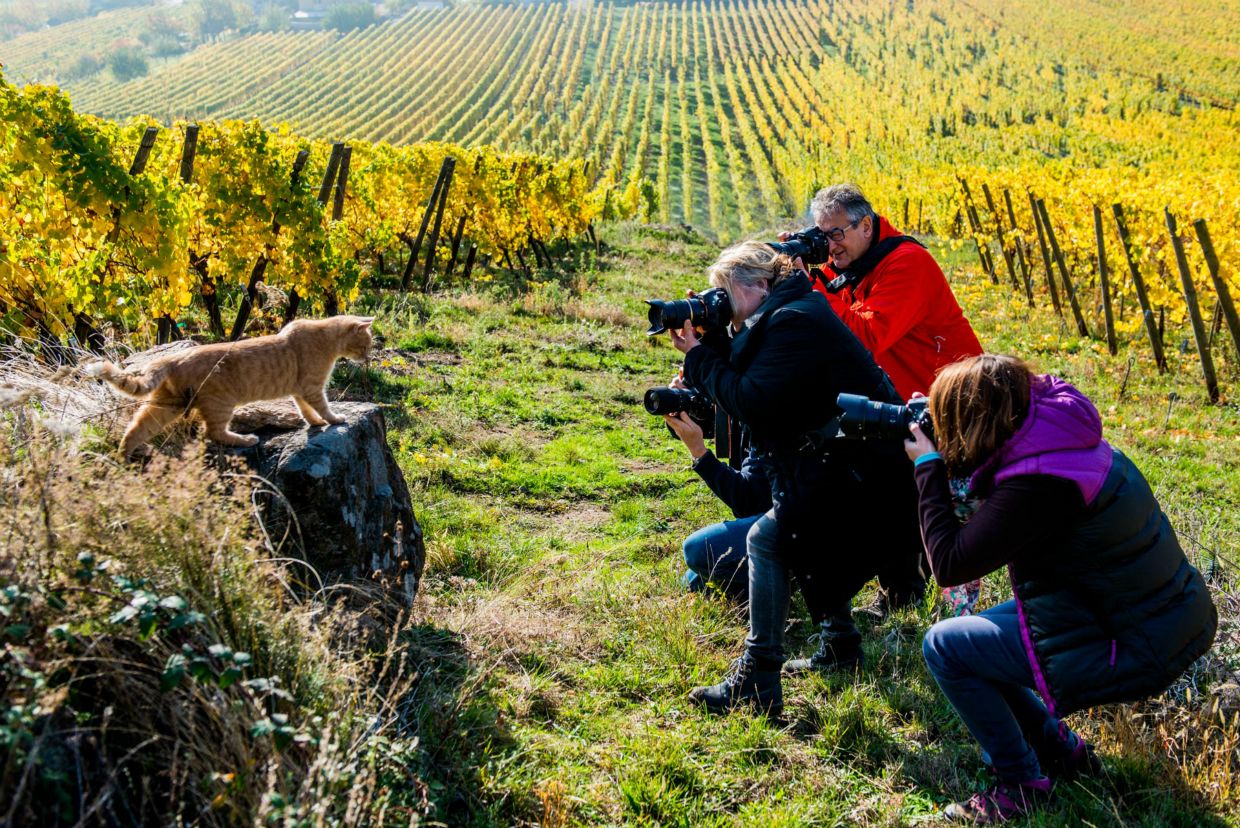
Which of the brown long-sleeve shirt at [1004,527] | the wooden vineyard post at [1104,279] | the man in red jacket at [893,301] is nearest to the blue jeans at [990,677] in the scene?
the brown long-sleeve shirt at [1004,527]

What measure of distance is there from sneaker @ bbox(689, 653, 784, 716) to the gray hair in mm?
2128

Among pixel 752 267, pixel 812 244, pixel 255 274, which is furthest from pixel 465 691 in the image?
pixel 255 274

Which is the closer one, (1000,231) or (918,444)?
(918,444)

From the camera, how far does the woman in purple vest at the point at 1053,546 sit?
205cm

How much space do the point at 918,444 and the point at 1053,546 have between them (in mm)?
461

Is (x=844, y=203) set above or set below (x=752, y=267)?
above

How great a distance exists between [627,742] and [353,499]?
139 centimetres

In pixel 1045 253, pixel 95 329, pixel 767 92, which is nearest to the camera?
pixel 95 329

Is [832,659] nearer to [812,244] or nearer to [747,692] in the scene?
[747,692]

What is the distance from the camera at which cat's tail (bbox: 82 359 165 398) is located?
2696mm

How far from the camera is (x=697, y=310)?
9.60 ft

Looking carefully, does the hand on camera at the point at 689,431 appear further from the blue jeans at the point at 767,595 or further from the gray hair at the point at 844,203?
the gray hair at the point at 844,203

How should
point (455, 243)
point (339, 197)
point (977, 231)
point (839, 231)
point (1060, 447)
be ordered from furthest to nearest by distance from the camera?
point (977, 231)
point (455, 243)
point (339, 197)
point (839, 231)
point (1060, 447)

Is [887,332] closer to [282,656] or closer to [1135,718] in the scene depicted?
[1135,718]
